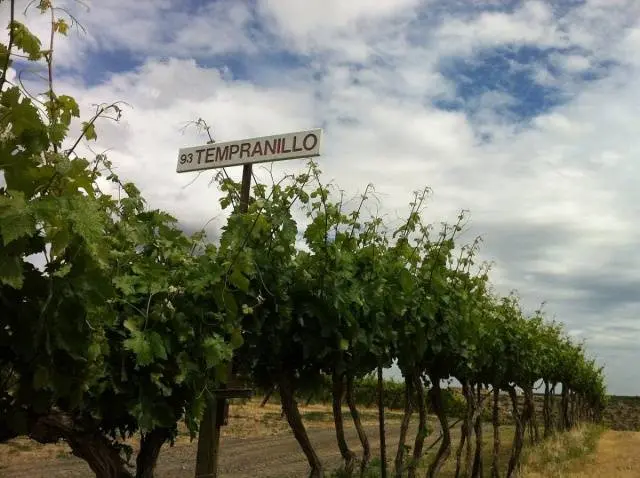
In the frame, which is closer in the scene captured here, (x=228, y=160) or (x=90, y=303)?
(x=90, y=303)

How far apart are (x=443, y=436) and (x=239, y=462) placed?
625 cm

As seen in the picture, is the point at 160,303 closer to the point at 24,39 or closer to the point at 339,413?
the point at 24,39

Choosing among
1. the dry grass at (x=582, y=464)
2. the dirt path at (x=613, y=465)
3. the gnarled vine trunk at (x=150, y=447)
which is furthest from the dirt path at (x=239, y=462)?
the gnarled vine trunk at (x=150, y=447)

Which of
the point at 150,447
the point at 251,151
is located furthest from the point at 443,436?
the point at 150,447

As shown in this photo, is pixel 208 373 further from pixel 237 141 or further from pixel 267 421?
pixel 267 421

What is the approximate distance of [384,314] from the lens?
17.4 ft

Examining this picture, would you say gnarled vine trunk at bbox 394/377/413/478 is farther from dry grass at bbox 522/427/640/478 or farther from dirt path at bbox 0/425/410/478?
dry grass at bbox 522/427/640/478

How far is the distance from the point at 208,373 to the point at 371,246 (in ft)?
7.32

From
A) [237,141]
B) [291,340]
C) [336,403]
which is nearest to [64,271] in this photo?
[291,340]

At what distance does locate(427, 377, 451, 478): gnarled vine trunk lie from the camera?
766 centimetres

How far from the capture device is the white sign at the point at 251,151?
4.75m

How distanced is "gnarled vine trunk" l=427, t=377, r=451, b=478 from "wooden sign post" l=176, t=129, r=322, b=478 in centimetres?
352

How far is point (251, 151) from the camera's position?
500cm

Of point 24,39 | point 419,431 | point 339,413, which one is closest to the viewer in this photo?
point 24,39
